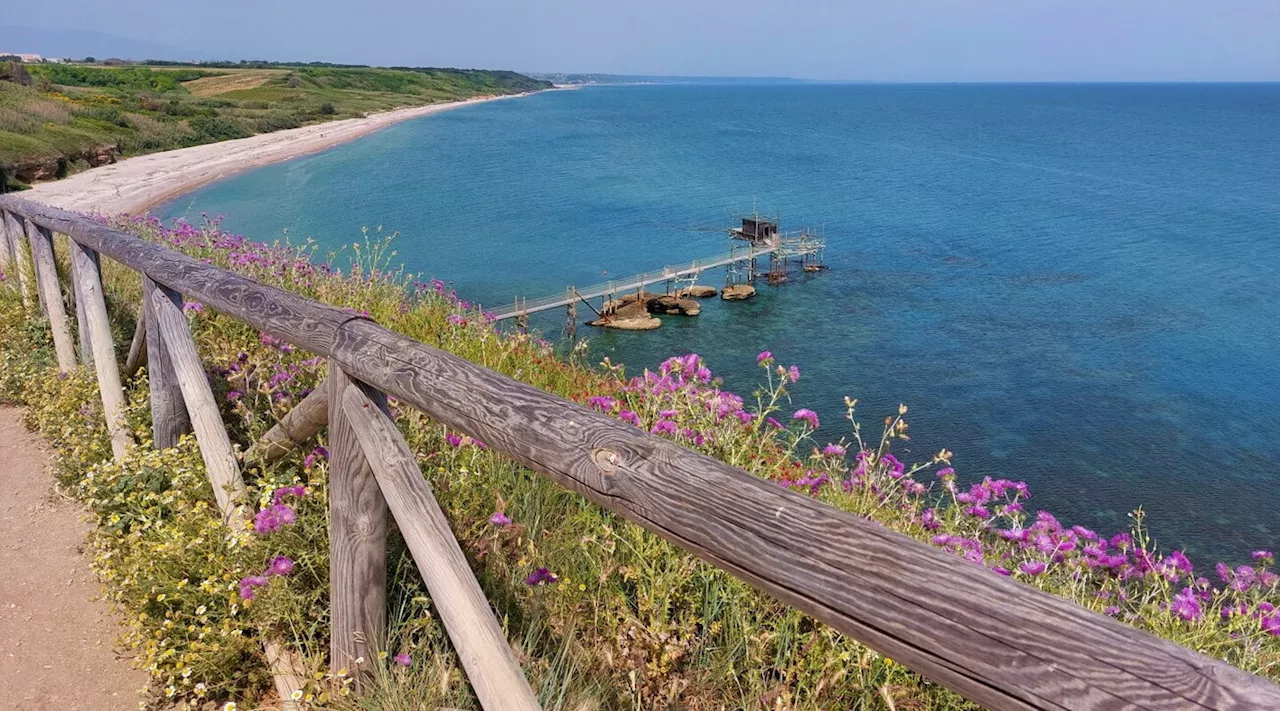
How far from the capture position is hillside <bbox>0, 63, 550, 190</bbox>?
42875mm

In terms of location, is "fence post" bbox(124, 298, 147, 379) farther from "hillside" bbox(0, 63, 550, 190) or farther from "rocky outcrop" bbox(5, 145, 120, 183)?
"rocky outcrop" bbox(5, 145, 120, 183)

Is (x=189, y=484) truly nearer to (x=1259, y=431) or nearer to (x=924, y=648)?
(x=924, y=648)

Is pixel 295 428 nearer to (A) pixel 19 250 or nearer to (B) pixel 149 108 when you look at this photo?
(A) pixel 19 250

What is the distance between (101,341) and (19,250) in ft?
12.1

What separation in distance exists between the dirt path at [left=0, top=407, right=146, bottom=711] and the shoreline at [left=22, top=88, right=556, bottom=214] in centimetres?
1538

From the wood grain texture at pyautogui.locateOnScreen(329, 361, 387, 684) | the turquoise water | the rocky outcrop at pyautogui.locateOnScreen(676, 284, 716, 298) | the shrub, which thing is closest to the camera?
the wood grain texture at pyautogui.locateOnScreen(329, 361, 387, 684)

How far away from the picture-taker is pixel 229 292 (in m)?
3.37

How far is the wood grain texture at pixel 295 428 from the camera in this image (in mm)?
2902

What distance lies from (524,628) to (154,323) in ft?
8.67

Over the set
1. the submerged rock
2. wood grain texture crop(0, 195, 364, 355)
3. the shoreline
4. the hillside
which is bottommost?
the submerged rock

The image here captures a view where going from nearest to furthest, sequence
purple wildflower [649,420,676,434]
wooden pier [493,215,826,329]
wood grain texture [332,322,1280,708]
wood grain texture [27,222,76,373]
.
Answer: wood grain texture [332,322,1280,708] → purple wildflower [649,420,676,434] → wood grain texture [27,222,76,373] → wooden pier [493,215,826,329]

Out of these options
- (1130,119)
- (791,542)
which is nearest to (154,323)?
(791,542)

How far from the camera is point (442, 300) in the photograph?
8.48 meters

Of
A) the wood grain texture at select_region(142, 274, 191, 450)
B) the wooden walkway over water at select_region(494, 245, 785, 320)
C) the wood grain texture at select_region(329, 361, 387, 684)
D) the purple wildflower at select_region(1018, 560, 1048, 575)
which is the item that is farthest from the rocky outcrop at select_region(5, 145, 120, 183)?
the purple wildflower at select_region(1018, 560, 1048, 575)
